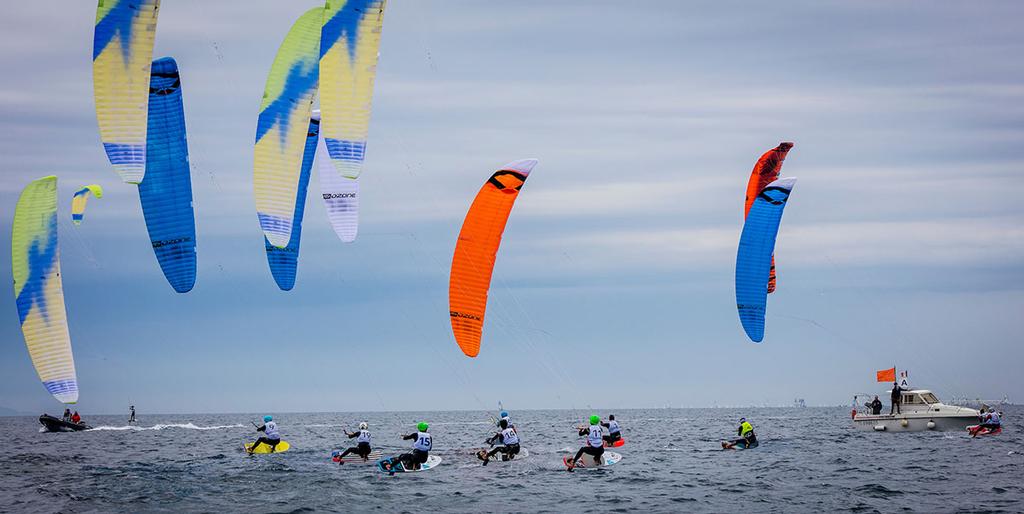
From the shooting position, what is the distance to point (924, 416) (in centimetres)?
5131

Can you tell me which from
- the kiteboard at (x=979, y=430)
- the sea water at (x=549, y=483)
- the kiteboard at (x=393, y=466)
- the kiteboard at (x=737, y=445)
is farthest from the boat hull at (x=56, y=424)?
the kiteboard at (x=979, y=430)

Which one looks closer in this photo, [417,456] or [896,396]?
[417,456]

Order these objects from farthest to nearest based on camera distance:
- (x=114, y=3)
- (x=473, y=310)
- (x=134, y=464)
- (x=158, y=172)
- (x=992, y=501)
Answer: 1. (x=134, y=464)
2. (x=473, y=310)
3. (x=158, y=172)
4. (x=114, y=3)
5. (x=992, y=501)

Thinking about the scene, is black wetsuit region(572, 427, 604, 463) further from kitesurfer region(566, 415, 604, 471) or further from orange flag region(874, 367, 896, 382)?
orange flag region(874, 367, 896, 382)

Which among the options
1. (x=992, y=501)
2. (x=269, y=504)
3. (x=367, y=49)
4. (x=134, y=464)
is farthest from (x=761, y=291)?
(x=134, y=464)

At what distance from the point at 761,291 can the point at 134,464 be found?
965 inches

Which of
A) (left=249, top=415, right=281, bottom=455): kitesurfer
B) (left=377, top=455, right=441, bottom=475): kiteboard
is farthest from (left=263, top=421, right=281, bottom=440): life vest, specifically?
(left=377, top=455, right=441, bottom=475): kiteboard

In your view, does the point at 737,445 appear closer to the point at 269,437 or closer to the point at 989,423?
the point at 989,423

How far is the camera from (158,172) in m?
31.2

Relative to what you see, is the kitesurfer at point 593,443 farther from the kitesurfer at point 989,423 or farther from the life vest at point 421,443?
the kitesurfer at point 989,423

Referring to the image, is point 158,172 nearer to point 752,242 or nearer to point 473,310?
point 473,310

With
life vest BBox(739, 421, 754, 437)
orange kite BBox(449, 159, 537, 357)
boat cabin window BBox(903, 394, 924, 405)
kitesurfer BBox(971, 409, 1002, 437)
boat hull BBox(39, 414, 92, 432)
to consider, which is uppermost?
orange kite BBox(449, 159, 537, 357)

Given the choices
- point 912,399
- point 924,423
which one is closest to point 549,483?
point 924,423

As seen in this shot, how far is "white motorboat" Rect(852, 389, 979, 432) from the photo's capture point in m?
50.8
